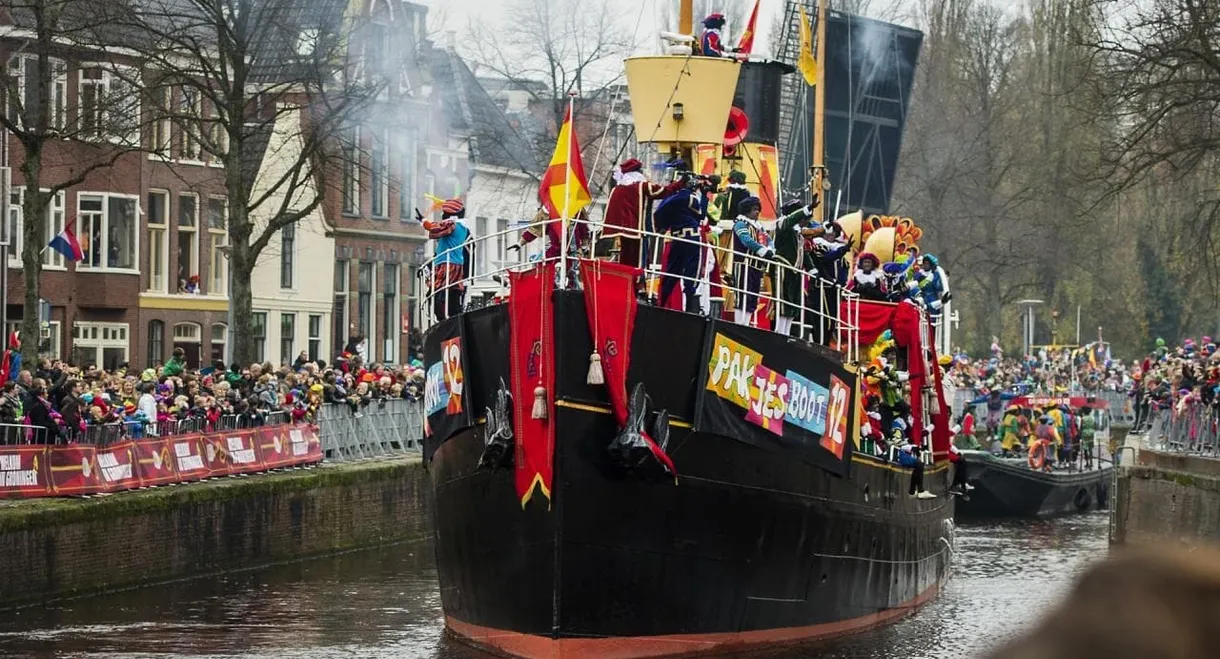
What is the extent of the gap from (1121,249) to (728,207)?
5329cm

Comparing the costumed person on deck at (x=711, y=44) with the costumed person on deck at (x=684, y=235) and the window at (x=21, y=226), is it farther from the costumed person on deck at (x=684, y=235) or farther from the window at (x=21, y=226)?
the window at (x=21, y=226)

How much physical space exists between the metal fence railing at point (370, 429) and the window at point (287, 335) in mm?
16371

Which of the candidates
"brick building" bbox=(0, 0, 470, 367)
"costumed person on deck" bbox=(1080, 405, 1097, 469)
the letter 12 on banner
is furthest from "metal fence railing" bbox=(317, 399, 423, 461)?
"costumed person on deck" bbox=(1080, 405, 1097, 469)

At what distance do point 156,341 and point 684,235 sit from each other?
31.3 meters

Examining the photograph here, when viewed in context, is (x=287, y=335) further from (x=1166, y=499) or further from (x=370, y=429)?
(x=1166, y=499)

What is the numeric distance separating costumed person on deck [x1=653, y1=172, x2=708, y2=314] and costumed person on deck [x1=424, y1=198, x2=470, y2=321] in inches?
90.6

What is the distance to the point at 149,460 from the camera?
25469mm

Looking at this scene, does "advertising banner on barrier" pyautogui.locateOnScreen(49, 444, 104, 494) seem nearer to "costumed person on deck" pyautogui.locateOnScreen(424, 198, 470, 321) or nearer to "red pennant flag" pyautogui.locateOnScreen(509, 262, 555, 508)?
"costumed person on deck" pyautogui.locateOnScreen(424, 198, 470, 321)

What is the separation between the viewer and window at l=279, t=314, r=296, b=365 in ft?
173

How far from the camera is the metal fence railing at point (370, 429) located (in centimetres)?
3297

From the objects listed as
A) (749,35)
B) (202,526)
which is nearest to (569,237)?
(749,35)

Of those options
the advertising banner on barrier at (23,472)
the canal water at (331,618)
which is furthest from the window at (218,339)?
the advertising banner on barrier at (23,472)

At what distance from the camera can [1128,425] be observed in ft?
199

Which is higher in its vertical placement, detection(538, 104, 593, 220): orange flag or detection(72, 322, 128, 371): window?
detection(538, 104, 593, 220): orange flag
